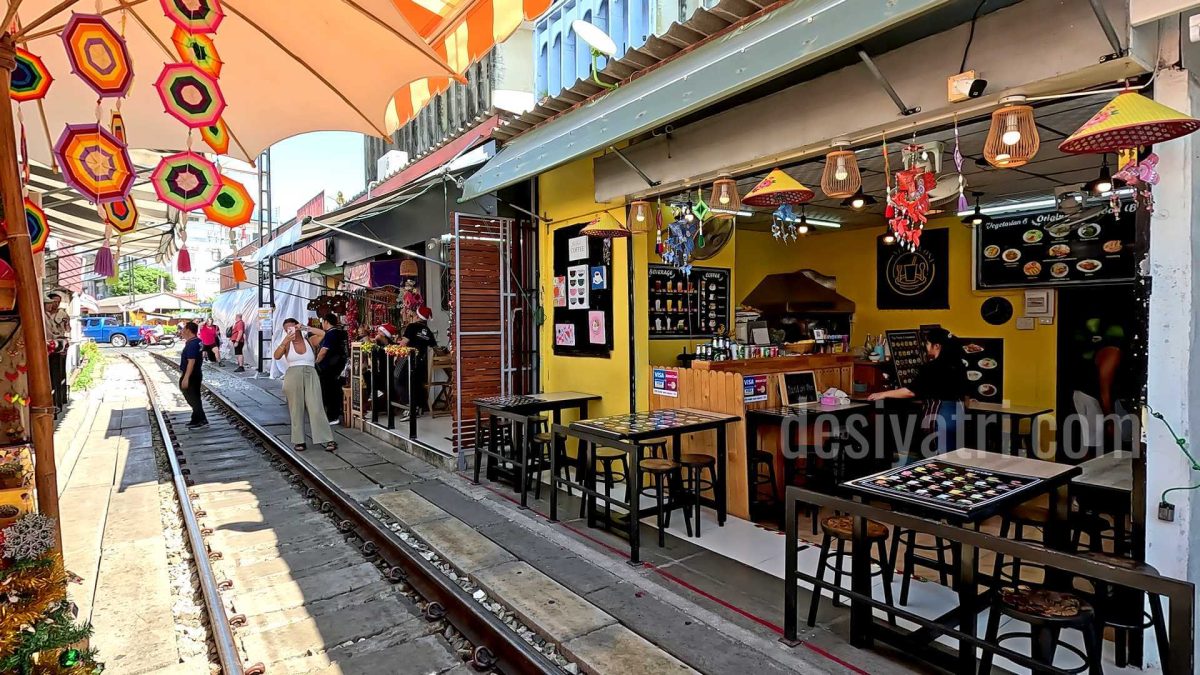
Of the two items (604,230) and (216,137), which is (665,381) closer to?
(604,230)

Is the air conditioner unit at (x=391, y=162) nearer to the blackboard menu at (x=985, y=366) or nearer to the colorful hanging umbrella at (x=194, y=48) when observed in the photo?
the colorful hanging umbrella at (x=194, y=48)

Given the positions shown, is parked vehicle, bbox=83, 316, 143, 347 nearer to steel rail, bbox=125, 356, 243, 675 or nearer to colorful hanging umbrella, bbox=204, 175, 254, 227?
steel rail, bbox=125, 356, 243, 675

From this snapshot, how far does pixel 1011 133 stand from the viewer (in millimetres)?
2838

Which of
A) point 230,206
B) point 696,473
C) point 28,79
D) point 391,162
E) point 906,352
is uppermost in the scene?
point 391,162

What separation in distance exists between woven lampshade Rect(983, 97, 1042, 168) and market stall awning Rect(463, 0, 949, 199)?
66cm

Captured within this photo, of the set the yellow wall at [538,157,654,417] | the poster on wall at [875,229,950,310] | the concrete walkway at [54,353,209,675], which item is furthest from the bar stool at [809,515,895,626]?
the poster on wall at [875,229,950,310]

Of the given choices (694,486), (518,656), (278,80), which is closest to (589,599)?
(518,656)

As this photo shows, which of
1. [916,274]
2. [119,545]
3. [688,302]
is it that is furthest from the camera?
[916,274]

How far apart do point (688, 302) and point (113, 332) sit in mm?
42543

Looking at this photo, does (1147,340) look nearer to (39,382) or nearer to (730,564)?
(730,564)

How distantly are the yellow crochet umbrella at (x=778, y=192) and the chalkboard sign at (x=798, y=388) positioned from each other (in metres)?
2.40

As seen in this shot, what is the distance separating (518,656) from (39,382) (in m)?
2.38

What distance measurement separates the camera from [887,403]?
5.65m

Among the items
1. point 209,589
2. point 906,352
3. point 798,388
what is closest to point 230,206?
point 209,589
